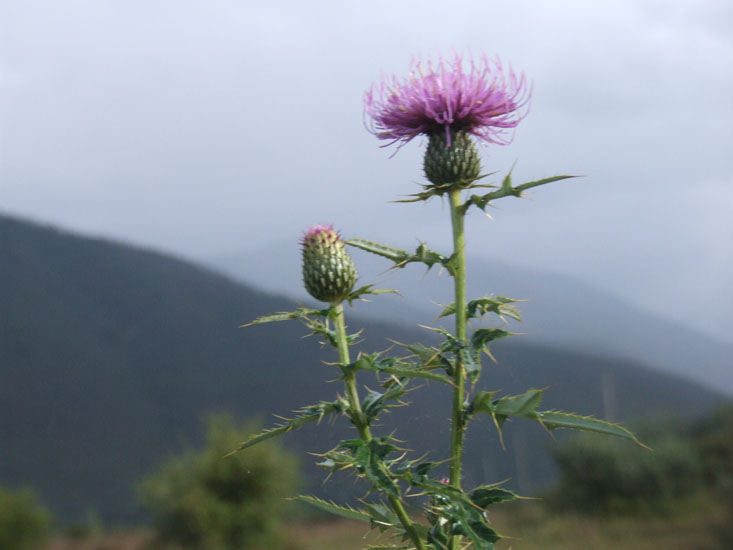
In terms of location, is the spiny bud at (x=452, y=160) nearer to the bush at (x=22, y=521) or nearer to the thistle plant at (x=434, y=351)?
the thistle plant at (x=434, y=351)

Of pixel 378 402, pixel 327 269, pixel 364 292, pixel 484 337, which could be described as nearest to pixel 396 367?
pixel 378 402

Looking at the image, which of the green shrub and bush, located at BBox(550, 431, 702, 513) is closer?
the green shrub

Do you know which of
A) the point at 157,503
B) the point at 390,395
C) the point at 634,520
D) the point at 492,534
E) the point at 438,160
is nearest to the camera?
the point at 492,534

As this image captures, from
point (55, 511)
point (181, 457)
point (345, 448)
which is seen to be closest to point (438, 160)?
point (345, 448)

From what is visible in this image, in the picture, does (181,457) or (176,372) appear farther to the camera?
(176,372)

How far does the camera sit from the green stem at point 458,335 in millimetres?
1600

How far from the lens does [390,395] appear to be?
1.59 meters

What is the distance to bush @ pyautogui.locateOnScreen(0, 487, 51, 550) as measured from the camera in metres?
14.1

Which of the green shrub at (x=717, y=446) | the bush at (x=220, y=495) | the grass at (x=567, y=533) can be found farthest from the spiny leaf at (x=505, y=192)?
the green shrub at (x=717, y=446)

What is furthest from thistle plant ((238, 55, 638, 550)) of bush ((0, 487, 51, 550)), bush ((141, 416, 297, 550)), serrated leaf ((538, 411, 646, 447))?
bush ((0, 487, 51, 550))

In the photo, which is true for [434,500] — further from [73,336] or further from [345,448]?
[73,336]

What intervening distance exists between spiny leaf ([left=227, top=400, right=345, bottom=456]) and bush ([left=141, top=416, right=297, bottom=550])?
11715mm

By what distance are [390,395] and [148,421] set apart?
1750 centimetres

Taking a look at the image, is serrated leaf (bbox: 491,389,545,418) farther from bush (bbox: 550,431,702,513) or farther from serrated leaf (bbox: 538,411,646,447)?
bush (bbox: 550,431,702,513)
